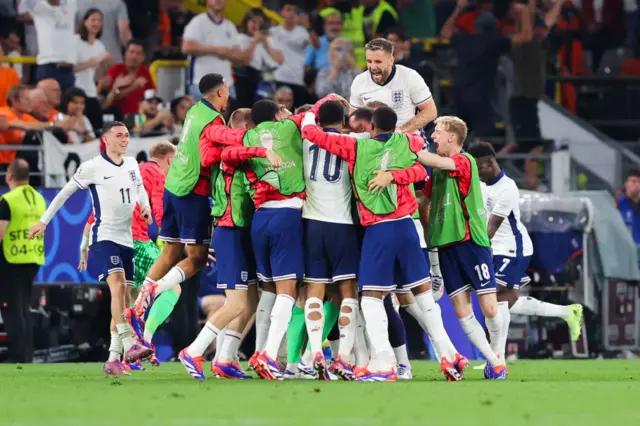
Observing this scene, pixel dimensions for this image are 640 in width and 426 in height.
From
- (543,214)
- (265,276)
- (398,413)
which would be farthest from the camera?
(543,214)

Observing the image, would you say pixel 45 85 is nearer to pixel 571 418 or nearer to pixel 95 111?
pixel 95 111

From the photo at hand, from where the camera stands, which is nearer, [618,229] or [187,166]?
[187,166]

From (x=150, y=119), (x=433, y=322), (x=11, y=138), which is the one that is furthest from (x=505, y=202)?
(x=11, y=138)

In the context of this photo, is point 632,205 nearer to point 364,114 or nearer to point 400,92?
point 400,92

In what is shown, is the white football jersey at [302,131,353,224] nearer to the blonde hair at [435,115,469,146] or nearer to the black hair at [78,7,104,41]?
the blonde hair at [435,115,469,146]

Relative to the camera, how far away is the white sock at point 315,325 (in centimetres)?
1126

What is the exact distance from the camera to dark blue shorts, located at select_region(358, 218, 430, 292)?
11.0 m

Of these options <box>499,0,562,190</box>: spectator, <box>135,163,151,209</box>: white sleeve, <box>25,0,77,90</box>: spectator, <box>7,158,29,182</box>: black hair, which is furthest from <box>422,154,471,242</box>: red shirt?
<box>499,0,562,190</box>: spectator

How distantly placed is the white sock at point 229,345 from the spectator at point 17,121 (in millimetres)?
6244

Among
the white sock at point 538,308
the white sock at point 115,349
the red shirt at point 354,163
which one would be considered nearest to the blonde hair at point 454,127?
the red shirt at point 354,163

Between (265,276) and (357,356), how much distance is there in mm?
1126

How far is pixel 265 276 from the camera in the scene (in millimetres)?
11539

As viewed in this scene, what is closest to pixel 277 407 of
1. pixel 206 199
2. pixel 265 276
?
pixel 265 276

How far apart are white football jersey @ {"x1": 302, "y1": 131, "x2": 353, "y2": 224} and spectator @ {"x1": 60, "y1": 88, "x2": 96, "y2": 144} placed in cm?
659
